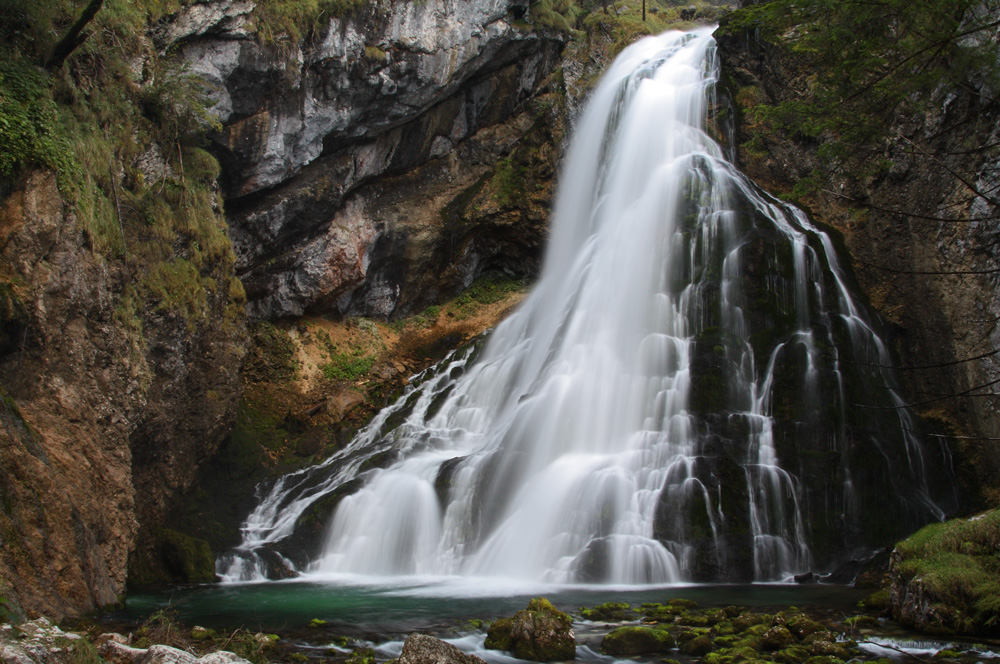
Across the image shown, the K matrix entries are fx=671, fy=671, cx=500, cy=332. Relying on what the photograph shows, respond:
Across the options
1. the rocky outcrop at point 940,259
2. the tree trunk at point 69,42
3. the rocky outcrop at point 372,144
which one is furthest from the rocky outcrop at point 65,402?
the rocky outcrop at point 940,259

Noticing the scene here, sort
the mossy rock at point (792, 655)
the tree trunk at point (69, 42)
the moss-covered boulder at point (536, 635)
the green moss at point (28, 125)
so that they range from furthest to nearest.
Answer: the tree trunk at point (69, 42), the green moss at point (28, 125), the moss-covered boulder at point (536, 635), the mossy rock at point (792, 655)

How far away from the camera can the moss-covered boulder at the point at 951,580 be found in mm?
7266

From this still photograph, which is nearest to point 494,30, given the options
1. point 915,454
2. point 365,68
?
point 365,68

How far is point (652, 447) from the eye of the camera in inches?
525

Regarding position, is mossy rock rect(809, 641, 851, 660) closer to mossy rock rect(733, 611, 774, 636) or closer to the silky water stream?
mossy rock rect(733, 611, 774, 636)

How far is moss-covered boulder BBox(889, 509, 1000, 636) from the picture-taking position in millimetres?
7266

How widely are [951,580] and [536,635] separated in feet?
15.6

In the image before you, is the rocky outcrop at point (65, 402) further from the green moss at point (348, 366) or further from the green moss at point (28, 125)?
the green moss at point (348, 366)

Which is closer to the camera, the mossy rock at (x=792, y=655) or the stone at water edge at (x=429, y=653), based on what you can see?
the stone at water edge at (x=429, y=653)

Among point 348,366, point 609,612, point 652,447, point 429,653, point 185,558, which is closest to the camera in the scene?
point 429,653

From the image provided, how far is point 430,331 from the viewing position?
77.6 feet

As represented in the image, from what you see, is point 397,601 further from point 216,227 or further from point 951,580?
point 216,227

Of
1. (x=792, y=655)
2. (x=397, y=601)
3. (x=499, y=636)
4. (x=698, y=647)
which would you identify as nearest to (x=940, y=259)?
(x=792, y=655)

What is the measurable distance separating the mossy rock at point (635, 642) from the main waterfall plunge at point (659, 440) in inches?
162
